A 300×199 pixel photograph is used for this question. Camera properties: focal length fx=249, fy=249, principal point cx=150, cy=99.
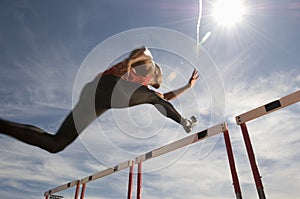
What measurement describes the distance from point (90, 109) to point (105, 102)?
7.5 inches

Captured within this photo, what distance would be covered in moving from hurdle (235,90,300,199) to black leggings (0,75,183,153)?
2.85ft

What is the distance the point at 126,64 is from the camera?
9.56ft

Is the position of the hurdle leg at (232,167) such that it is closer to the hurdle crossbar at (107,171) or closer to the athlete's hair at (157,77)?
the athlete's hair at (157,77)

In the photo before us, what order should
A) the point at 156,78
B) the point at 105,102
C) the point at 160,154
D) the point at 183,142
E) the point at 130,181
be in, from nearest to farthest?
1. the point at 105,102
2. the point at 156,78
3. the point at 183,142
4. the point at 160,154
5. the point at 130,181

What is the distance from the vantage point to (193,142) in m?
3.72

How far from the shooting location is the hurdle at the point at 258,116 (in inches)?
106

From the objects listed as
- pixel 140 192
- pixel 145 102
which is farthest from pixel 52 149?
pixel 140 192

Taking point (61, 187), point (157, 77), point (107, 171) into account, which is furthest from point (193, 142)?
point (61, 187)

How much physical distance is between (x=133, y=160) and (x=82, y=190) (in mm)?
1970

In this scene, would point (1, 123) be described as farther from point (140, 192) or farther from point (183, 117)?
point (140, 192)

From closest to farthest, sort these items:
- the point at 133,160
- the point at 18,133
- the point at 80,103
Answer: the point at 18,133 < the point at 80,103 < the point at 133,160

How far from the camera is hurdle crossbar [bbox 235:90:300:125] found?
277cm

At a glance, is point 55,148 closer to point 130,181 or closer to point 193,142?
point 193,142

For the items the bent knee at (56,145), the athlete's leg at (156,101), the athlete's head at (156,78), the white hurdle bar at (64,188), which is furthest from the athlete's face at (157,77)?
the white hurdle bar at (64,188)
